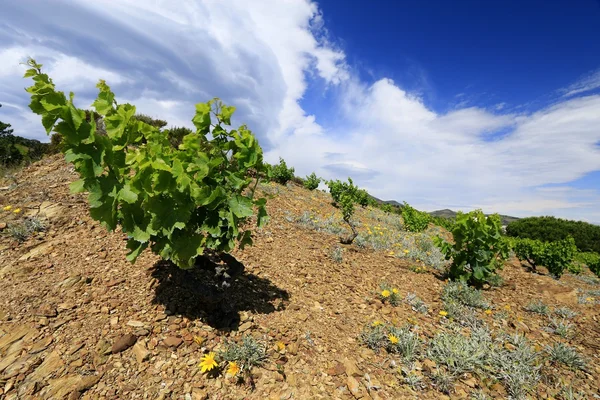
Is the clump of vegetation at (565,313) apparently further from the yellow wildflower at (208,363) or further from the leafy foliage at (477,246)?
the yellow wildflower at (208,363)

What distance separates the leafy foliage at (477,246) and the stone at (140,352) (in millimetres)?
5669

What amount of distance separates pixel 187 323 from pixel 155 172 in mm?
1829

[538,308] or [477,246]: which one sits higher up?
[477,246]

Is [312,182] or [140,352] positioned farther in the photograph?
[312,182]

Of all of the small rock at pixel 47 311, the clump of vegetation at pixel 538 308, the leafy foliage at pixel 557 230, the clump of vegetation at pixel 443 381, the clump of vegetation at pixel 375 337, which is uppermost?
the leafy foliage at pixel 557 230

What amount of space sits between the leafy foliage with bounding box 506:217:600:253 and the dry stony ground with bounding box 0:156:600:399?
42.5 m

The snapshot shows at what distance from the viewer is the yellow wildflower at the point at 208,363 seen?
2779 millimetres

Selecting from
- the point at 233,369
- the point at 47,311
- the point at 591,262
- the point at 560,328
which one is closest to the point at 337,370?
the point at 233,369

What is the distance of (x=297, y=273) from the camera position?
16.7 feet

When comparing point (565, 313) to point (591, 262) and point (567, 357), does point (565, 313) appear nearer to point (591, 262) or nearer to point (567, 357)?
point (567, 357)

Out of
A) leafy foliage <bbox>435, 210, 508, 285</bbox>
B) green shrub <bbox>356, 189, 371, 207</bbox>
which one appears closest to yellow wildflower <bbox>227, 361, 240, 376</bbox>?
leafy foliage <bbox>435, 210, 508, 285</bbox>

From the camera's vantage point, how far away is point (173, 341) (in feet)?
10.3

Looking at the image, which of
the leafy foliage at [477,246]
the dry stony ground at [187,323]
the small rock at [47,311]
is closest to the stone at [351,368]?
the dry stony ground at [187,323]

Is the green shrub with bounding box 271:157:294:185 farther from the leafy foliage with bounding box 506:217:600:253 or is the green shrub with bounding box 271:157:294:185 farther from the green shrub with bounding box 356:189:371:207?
the leafy foliage with bounding box 506:217:600:253
